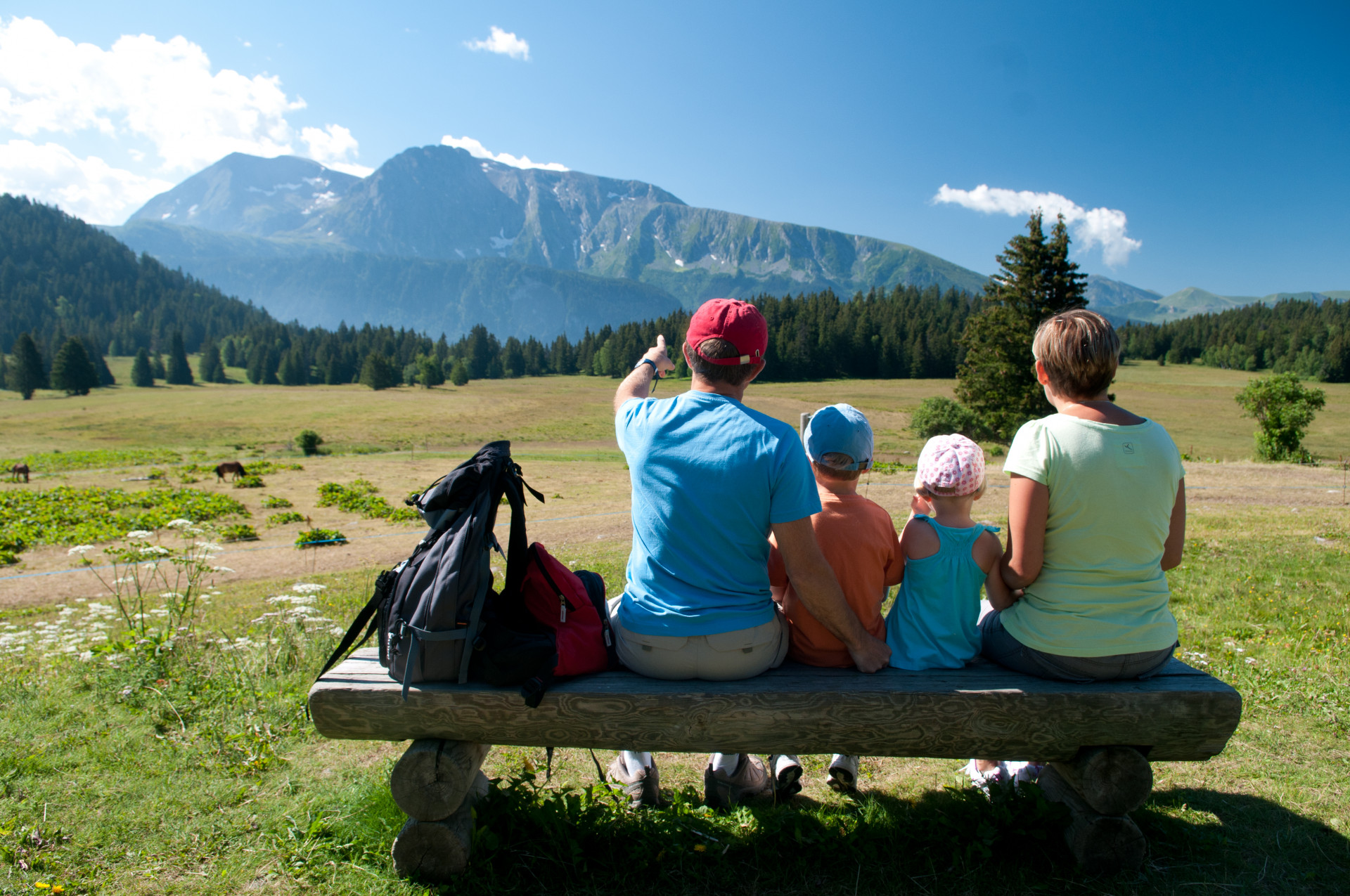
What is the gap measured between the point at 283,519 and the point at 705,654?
62.2 ft

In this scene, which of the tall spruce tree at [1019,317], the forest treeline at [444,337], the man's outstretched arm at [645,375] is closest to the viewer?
the man's outstretched arm at [645,375]

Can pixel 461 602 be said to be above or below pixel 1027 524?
below

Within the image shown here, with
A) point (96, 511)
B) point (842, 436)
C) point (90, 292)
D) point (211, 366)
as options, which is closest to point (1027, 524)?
Result: point (842, 436)

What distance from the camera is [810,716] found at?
2822 millimetres

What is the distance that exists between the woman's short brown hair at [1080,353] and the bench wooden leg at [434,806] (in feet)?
9.49

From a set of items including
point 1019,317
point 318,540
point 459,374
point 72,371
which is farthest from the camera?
point 459,374

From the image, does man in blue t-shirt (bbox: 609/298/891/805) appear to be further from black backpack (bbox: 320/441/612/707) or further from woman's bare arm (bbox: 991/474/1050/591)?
woman's bare arm (bbox: 991/474/1050/591)

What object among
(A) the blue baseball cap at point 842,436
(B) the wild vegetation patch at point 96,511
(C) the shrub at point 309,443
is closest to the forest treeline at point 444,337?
(C) the shrub at point 309,443

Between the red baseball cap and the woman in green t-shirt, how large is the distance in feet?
3.65

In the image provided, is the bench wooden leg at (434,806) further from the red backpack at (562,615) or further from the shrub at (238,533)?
the shrub at (238,533)

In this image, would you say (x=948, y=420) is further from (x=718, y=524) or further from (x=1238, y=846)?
(x=718, y=524)

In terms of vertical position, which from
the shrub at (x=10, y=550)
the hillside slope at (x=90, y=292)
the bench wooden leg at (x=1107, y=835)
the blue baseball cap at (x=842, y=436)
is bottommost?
the shrub at (x=10, y=550)

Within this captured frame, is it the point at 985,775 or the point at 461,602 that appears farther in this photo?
the point at 985,775

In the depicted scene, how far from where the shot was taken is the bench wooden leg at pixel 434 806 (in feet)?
9.35
